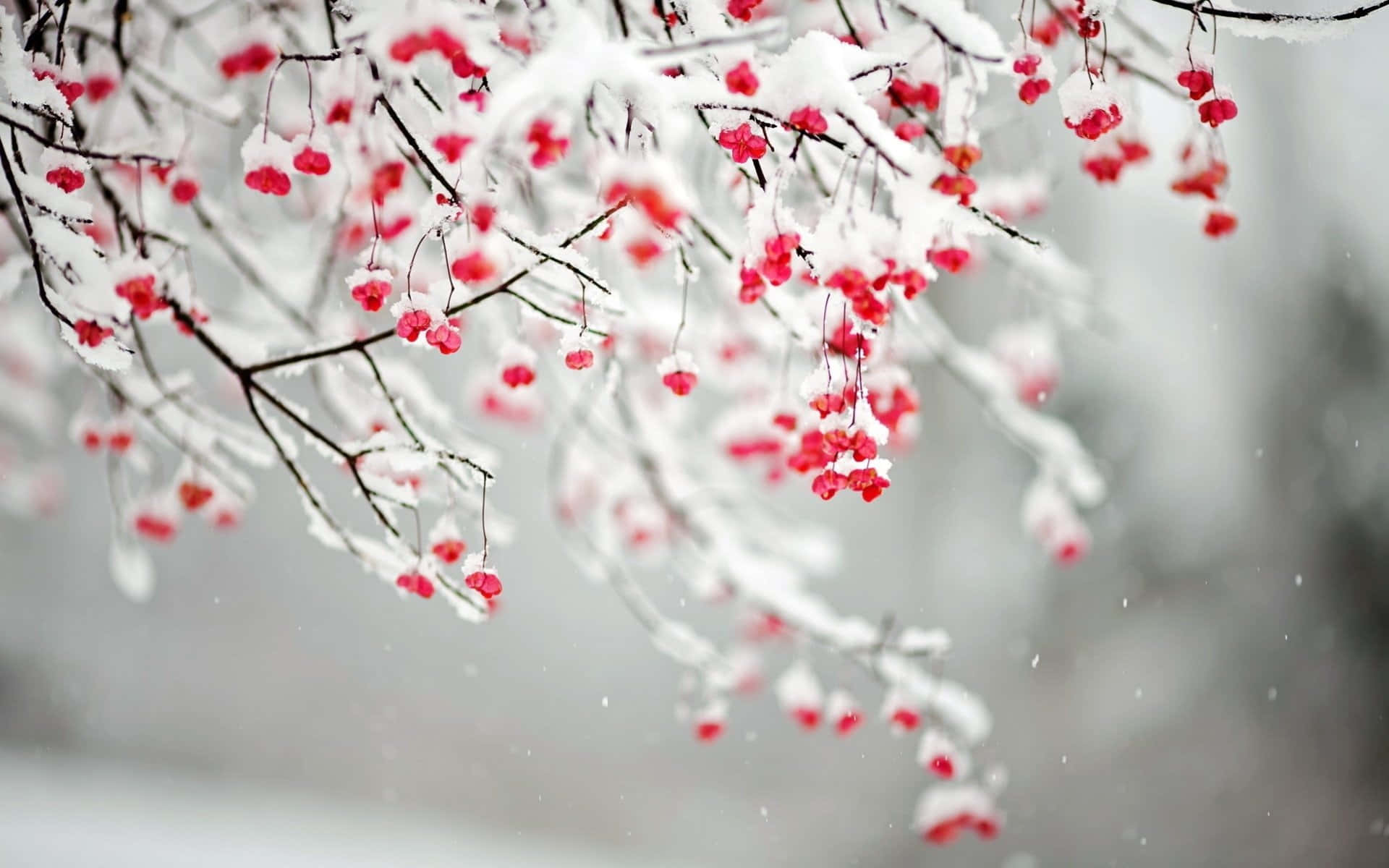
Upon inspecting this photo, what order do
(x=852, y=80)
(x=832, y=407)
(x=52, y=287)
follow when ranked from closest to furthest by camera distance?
(x=852, y=80) < (x=832, y=407) < (x=52, y=287)

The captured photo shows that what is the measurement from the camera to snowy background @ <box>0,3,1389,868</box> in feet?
21.2

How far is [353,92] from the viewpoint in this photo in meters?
1.76

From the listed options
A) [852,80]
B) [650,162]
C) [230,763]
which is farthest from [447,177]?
[230,763]

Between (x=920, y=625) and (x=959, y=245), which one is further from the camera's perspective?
(x=920, y=625)

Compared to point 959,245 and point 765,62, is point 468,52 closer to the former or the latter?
point 765,62

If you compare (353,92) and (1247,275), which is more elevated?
(1247,275)

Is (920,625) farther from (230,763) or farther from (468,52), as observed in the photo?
(468,52)

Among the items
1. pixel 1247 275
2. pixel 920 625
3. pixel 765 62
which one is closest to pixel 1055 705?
pixel 920 625

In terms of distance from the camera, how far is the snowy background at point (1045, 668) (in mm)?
6477

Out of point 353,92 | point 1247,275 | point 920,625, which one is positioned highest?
point 1247,275

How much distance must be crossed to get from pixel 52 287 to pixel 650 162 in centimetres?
128

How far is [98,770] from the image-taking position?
8.15 metres

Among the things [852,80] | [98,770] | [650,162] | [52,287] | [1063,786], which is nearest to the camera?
[650,162]

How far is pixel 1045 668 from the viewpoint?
737 cm
